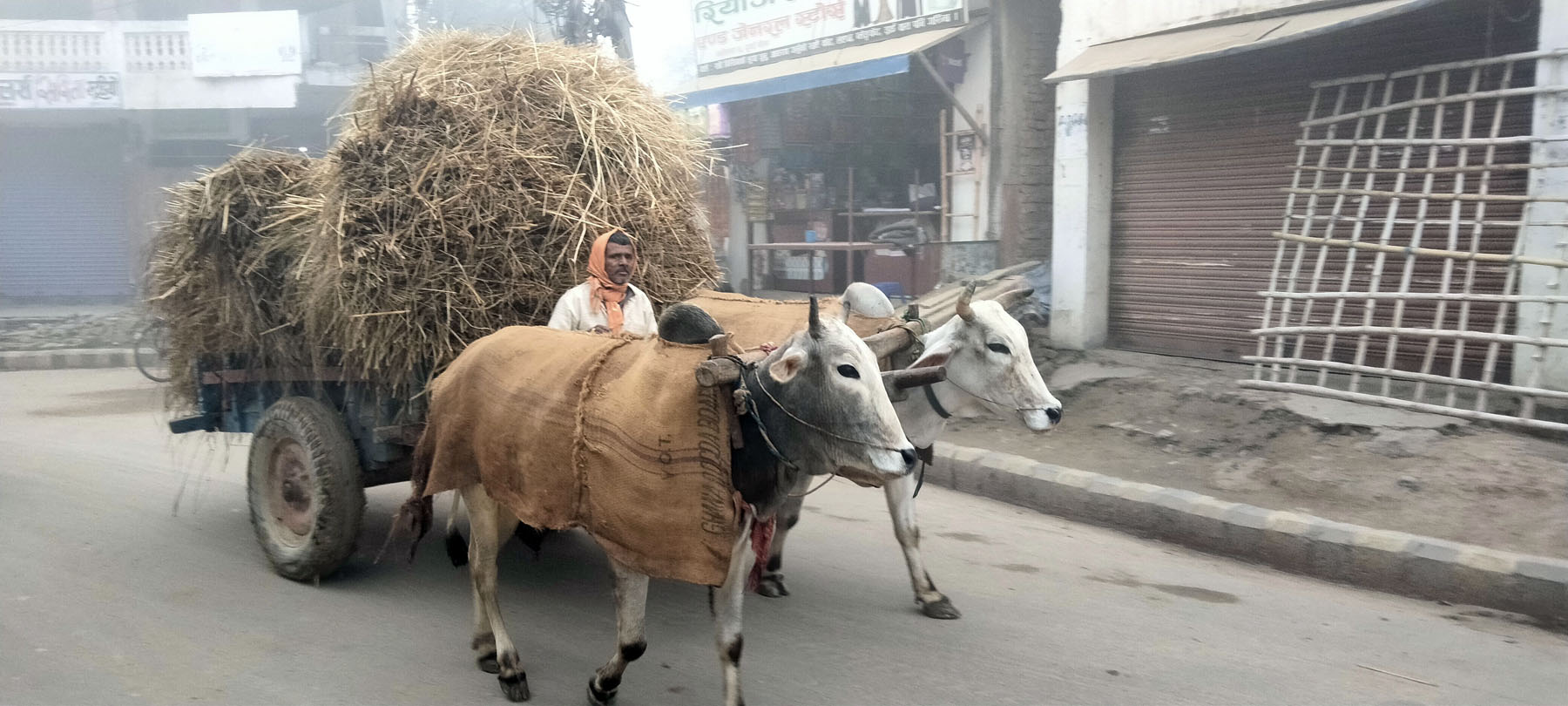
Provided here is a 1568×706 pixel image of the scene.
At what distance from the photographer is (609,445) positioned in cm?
354

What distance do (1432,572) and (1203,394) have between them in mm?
2883

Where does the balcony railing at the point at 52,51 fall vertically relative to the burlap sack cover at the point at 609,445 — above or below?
above

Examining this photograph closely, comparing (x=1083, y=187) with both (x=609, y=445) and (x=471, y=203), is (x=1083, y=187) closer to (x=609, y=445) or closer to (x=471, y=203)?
(x=471, y=203)

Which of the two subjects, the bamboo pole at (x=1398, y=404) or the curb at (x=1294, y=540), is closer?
the curb at (x=1294, y=540)

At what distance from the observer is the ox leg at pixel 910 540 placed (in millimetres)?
4910

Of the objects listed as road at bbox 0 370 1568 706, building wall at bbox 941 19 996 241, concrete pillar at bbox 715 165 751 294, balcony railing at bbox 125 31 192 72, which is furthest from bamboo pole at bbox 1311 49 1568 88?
balcony railing at bbox 125 31 192 72

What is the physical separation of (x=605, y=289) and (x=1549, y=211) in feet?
18.6

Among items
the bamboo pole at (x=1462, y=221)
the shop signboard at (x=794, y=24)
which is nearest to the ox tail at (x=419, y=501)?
the bamboo pole at (x=1462, y=221)

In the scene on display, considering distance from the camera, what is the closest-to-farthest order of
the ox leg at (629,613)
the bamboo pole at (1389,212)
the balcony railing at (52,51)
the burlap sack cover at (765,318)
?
the ox leg at (629,613)
the burlap sack cover at (765,318)
the bamboo pole at (1389,212)
the balcony railing at (52,51)

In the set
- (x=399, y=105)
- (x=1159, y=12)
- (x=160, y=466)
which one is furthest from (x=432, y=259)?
(x=1159, y=12)

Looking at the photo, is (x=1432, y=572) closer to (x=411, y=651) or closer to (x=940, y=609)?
(x=940, y=609)

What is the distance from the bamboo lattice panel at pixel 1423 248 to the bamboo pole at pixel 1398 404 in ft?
0.04

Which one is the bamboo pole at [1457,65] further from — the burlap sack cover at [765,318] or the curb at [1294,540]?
the burlap sack cover at [765,318]

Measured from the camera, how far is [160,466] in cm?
812
